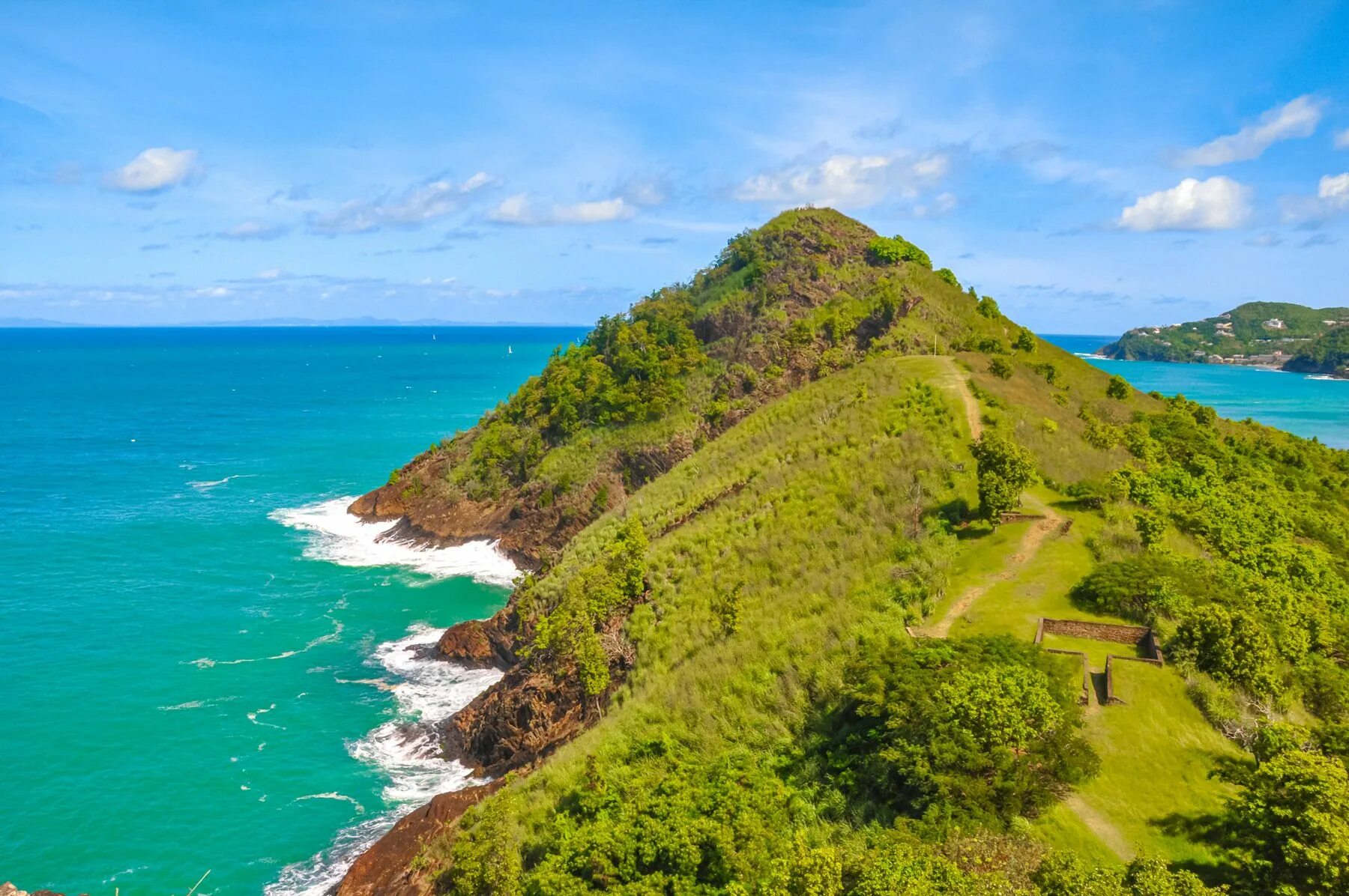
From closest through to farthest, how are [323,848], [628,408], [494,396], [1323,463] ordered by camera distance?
1. [323,848]
2. [1323,463]
3. [628,408]
4. [494,396]

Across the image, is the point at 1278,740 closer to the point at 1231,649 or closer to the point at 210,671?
the point at 1231,649

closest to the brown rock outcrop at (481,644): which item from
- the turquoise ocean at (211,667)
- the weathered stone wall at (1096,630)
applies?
the turquoise ocean at (211,667)

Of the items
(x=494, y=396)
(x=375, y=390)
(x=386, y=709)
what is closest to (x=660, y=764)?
(x=386, y=709)

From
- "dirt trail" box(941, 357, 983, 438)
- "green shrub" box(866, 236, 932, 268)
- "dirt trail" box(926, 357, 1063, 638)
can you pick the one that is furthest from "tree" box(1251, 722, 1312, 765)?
"green shrub" box(866, 236, 932, 268)

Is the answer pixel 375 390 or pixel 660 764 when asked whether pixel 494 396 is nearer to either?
pixel 375 390

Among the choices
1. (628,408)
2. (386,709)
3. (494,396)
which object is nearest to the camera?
(386,709)

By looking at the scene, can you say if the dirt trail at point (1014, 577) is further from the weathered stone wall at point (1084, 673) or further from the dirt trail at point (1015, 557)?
the weathered stone wall at point (1084, 673)

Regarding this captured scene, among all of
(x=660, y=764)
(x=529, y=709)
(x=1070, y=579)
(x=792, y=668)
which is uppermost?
(x=1070, y=579)

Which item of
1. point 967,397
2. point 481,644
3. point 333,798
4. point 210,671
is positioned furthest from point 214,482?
point 967,397
